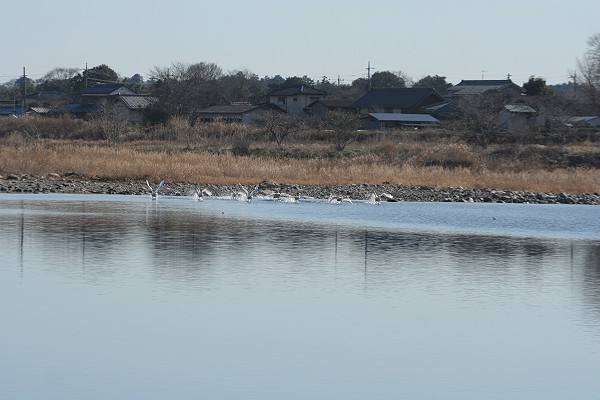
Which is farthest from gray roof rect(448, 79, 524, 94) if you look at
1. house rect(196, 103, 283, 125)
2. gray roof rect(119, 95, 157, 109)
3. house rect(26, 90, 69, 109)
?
house rect(26, 90, 69, 109)

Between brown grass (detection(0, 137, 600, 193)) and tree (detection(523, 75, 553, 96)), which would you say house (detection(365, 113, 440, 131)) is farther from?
brown grass (detection(0, 137, 600, 193))

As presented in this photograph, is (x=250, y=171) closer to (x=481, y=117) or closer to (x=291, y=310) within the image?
(x=291, y=310)

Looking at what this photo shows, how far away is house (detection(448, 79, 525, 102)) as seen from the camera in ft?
271

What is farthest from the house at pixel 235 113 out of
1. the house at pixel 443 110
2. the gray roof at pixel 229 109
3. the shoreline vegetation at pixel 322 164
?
the shoreline vegetation at pixel 322 164

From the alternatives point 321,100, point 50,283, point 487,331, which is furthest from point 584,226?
point 321,100

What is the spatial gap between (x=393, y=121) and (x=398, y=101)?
8023 mm

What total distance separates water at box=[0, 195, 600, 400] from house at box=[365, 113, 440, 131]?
50959 mm

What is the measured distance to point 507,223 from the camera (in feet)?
89.6

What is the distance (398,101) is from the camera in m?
84.2

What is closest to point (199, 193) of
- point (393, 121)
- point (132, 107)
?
point (393, 121)

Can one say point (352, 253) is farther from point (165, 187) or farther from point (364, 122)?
point (364, 122)

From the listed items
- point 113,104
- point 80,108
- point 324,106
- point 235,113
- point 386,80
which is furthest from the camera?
point 386,80

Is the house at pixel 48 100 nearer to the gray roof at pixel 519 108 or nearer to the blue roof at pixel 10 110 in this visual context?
the blue roof at pixel 10 110

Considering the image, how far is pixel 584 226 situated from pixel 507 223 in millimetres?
2180
